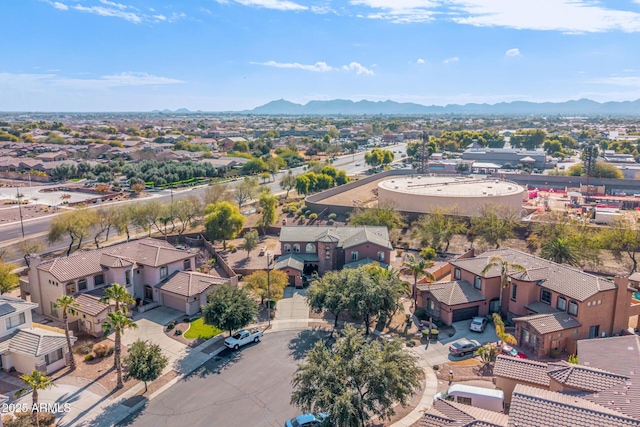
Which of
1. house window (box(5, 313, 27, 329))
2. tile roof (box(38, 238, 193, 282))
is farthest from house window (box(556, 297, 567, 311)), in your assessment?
house window (box(5, 313, 27, 329))

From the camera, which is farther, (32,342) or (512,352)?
(512,352)

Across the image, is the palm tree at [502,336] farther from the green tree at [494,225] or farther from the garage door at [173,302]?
the garage door at [173,302]

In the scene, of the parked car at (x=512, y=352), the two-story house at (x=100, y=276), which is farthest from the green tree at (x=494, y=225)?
the two-story house at (x=100, y=276)

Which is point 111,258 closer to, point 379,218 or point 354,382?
point 354,382

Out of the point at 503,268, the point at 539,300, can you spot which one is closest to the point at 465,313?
the point at 503,268

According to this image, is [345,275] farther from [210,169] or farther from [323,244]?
[210,169]
